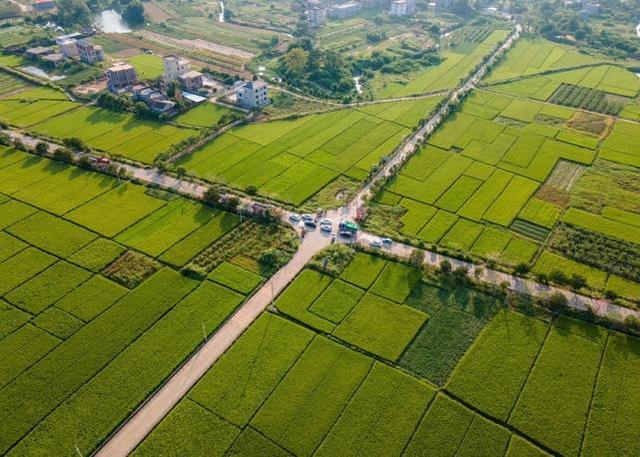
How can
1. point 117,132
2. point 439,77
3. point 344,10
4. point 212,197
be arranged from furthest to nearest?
1. point 344,10
2. point 439,77
3. point 117,132
4. point 212,197

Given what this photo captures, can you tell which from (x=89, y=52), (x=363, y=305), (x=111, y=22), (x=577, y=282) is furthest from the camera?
(x=111, y=22)

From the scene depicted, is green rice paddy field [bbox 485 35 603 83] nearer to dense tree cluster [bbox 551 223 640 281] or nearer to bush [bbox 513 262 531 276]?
dense tree cluster [bbox 551 223 640 281]

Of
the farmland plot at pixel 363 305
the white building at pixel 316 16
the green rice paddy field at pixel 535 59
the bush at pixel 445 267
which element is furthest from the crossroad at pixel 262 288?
the white building at pixel 316 16

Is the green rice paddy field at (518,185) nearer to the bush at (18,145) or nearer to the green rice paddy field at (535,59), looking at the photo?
the green rice paddy field at (535,59)

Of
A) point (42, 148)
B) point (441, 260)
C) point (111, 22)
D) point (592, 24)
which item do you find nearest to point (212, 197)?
point (441, 260)

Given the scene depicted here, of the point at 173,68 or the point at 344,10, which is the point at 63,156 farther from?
the point at 344,10

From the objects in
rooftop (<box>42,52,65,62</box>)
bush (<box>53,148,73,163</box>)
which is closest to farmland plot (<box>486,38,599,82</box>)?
bush (<box>53,148,73,163</box>)
